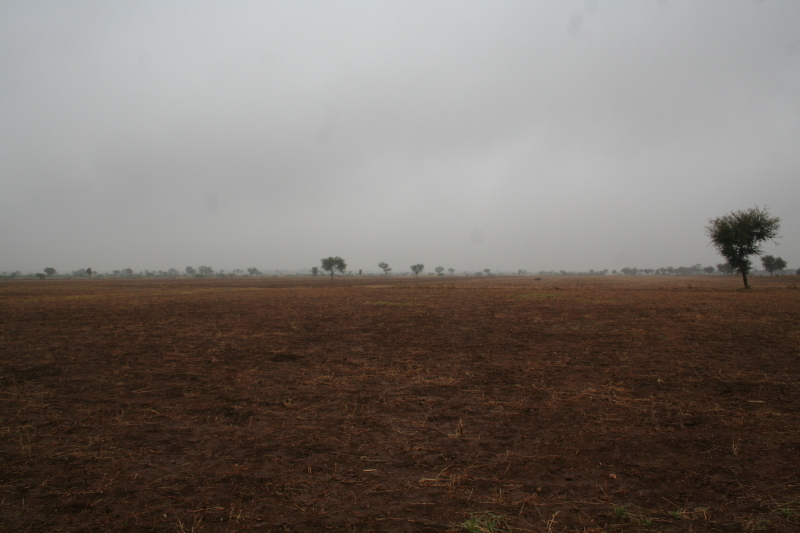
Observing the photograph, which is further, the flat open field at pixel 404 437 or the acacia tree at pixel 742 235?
the acacia tree at pixel 742 235

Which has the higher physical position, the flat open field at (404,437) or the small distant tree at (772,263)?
the small distant tree at (772,263)

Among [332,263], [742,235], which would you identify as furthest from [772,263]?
[332,263]

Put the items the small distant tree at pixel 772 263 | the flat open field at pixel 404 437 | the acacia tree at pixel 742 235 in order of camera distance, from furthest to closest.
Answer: the small distant tree at pixel 772 263 → the acacia tree at pixel 742 235 → the flat open field at pixel 404 437

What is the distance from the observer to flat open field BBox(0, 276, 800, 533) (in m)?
3.51

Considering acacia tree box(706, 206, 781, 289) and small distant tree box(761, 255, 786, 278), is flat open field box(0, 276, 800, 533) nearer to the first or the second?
acacia tree box(706, 206, 781, 289)

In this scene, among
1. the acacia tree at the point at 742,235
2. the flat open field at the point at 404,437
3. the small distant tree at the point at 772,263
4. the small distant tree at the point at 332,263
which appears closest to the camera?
the flat open field at the point at 404,437

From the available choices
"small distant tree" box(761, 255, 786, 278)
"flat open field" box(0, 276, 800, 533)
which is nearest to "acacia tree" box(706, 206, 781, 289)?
"flat open field" box(0, 276, 800, 533)

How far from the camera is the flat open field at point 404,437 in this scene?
351cm

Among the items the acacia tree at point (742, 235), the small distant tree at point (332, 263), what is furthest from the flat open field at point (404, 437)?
the small distant tree at point (332, 263)

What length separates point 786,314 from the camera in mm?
16719

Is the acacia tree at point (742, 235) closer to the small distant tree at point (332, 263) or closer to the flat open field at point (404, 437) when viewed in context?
the flat open field at point (404, 437)

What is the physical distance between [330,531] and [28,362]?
11.0 meters

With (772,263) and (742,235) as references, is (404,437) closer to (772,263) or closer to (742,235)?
(742,235)

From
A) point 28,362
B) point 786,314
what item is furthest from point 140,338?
point 786,314
